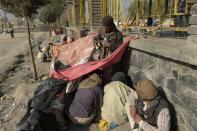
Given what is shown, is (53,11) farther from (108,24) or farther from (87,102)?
(87,102)

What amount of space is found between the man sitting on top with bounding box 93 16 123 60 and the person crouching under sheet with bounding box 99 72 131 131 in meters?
0.75

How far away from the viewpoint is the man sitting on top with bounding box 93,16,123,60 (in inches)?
196

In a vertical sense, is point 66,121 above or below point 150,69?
below

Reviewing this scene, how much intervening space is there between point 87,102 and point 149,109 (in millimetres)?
1181

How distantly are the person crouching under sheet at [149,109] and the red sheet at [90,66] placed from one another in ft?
3.86

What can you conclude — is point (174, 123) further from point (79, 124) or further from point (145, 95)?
point (79, 124)

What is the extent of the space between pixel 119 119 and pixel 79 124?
73 cm

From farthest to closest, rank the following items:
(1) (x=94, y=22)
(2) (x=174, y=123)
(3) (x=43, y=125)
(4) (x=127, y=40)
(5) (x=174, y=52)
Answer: (1) (x=94, y=22), (4) (x=127, y=40), (3) (x=43, y=125), (2) (x=174, y=123), (5) (x=174, y=52)

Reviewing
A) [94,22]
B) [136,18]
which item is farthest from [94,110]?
[94,22]

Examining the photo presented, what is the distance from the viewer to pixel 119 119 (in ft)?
14.4

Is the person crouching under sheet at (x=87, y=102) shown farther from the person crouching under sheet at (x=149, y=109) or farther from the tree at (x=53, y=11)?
the tree at (x=53, y=11)

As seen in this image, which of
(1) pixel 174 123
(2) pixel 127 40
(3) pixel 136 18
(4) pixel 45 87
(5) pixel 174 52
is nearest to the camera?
(5) pixel 174 52

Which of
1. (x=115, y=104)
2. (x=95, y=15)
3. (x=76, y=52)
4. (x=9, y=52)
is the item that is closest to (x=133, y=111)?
(x=115, y=104)

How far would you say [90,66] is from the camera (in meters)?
4.90
